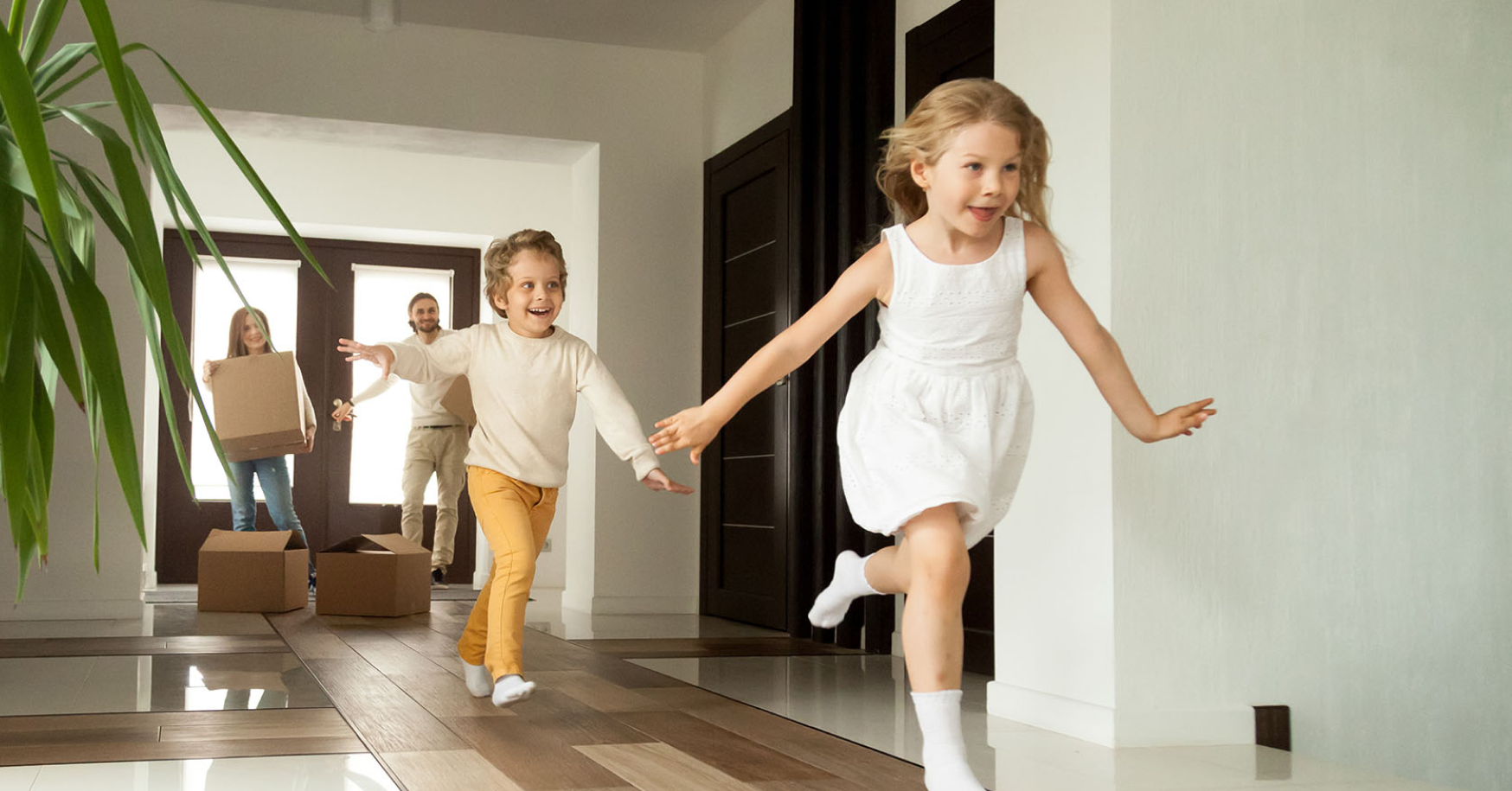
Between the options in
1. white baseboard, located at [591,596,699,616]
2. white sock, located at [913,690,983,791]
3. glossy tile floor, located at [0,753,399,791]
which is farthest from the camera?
white baseboard, located at [591,596,699,616]

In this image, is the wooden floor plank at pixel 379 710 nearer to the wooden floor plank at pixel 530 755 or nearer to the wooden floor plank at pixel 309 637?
the wooden floor plank at pixel 530 755

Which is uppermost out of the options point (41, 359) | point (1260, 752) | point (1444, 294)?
point (1444, 294)

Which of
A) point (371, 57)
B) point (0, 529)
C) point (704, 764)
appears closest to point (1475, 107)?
point (704, 764)

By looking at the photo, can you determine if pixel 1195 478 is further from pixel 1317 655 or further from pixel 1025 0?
pixel 1025 0

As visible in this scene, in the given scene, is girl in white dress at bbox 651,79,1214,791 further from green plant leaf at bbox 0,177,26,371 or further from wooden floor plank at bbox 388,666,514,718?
wooden floor plank at bbox 388,666,514,718

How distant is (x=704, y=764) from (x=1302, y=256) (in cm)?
155

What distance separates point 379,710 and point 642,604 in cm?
302

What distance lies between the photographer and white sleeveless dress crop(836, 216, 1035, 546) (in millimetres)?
1886

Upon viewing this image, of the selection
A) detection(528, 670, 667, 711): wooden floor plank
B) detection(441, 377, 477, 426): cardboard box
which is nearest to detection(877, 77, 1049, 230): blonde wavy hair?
detection(528, 670, 667, 711): wooden floor plank

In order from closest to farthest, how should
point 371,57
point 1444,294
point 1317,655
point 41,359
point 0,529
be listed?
point 41,359
point 1317,655
point 1444,294
point 0,529
point 371,57

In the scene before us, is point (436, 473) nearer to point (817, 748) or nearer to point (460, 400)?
point (460, 400)

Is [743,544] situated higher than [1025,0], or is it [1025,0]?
[1025,0]

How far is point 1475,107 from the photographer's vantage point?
2.86 m

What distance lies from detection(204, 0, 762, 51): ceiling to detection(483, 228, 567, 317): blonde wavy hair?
266 centimetres
